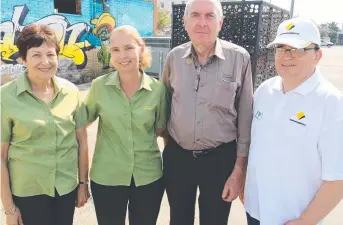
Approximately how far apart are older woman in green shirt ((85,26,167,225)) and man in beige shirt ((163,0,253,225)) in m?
0.17

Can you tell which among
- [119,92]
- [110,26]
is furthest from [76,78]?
[119,92]

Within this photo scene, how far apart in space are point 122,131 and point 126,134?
0.04 metres

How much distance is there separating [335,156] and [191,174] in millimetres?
1046

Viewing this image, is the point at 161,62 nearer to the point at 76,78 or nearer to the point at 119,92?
the point at 76,78

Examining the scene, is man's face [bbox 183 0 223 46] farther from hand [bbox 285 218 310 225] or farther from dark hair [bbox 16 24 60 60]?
hand [bbox 285 218 310 225]

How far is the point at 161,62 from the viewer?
9.55 m

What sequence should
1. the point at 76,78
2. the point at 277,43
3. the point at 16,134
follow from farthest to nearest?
the point at 76,78 < the point at 16,134 < the point at 277,43

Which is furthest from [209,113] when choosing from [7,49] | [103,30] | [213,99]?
[103,30]

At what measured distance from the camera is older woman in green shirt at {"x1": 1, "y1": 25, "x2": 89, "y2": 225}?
77.5 inches

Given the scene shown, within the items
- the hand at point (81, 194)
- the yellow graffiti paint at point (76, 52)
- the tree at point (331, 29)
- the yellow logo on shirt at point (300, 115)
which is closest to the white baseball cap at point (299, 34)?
the yellow logo on shirt at point (300, 115)

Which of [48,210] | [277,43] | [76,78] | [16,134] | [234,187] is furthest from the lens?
[76,78]

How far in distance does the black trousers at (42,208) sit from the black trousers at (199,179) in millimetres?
789

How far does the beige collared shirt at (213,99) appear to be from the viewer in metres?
2.25

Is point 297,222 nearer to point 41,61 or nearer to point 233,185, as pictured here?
point 233,185
